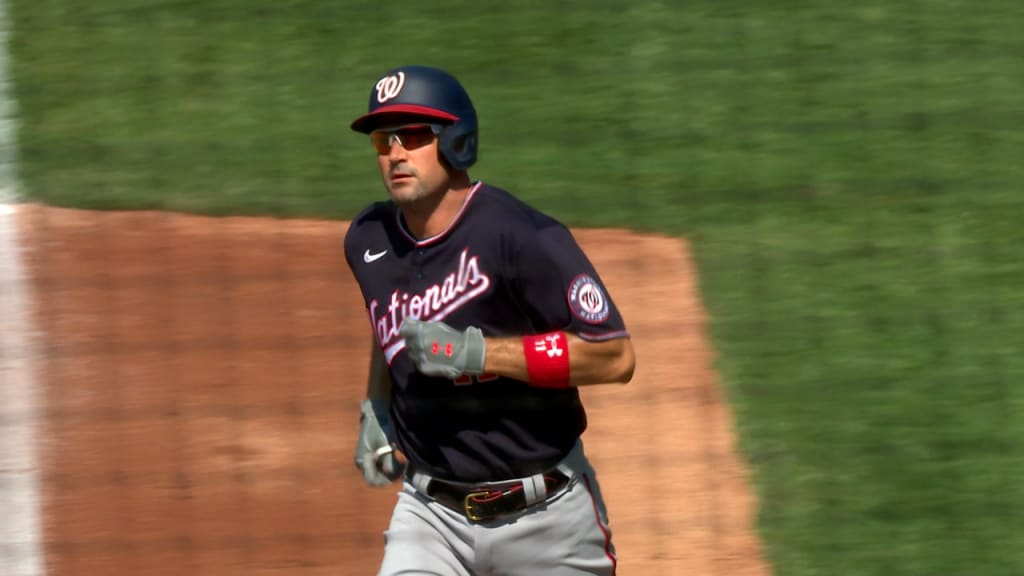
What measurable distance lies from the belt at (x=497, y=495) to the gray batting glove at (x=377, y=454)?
30cm

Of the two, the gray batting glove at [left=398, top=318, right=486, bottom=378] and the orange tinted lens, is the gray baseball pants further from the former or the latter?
the orange tinted lens

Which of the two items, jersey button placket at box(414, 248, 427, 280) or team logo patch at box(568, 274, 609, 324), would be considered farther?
jersey button placket at box(414, 248, 427, 280)

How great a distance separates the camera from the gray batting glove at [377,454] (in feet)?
13.7

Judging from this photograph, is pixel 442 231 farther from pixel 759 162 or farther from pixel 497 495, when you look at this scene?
pixel 759 162

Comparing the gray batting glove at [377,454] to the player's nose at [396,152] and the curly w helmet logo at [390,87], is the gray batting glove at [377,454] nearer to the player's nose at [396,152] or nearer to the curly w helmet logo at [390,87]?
the player's nose at [396,152]

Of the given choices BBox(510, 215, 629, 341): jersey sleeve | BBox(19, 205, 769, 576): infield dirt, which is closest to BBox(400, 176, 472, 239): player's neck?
BBox(510, 215, 629, 341): jersey sleeve

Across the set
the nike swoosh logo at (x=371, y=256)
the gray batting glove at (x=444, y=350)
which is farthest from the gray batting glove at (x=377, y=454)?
the gray batting glove at (x=444, y=350)

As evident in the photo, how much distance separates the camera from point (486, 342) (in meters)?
3.70

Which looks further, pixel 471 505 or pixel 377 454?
pixel 377 454

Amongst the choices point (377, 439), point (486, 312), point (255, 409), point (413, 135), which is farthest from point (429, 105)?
point (255, 409)

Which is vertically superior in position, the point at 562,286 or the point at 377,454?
the point at 562,286

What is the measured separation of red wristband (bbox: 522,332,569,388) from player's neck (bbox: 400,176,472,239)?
16.6 inches

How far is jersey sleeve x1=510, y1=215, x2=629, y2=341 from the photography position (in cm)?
371

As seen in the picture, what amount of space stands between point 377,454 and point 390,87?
1.04 metres
